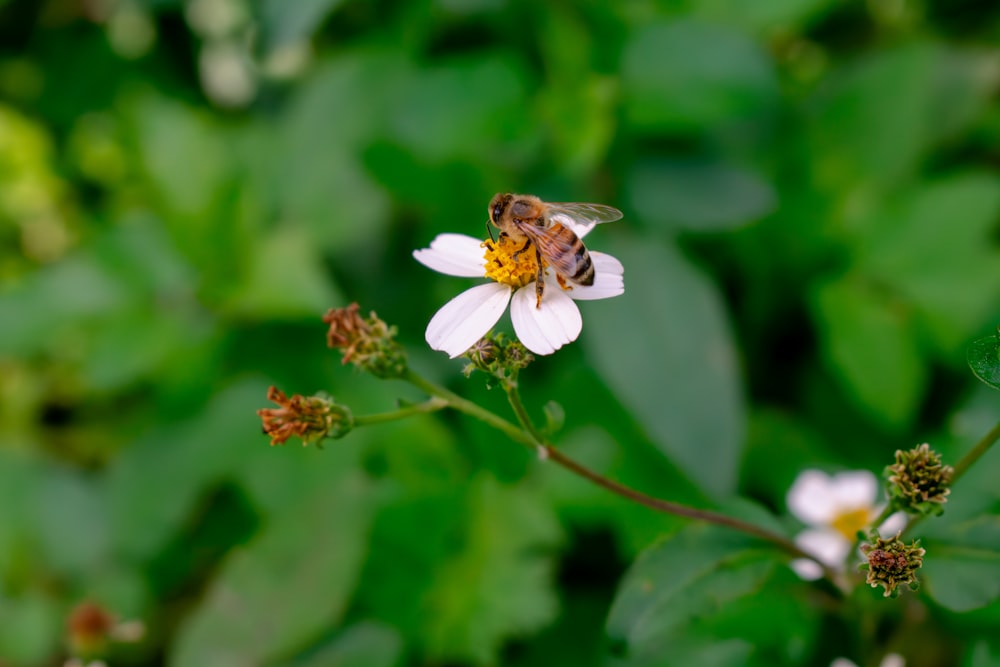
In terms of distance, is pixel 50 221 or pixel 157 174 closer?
pixel 157 174

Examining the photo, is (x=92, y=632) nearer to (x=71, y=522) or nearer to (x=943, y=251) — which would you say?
(x=71, y=522)

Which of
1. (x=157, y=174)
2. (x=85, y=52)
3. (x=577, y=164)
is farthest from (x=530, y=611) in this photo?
(x=85, y=52)

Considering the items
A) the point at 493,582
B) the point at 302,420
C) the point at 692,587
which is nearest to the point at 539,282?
the point at 302,420

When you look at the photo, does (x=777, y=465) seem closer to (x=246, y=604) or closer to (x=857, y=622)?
(x=857, y=622)

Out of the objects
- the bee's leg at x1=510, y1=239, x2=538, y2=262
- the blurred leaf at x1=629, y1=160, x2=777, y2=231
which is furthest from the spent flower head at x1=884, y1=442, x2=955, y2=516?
the blurred leaf at x1=629, y1=160, x2=777, y2=231

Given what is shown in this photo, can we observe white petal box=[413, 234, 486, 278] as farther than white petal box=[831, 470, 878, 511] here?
No

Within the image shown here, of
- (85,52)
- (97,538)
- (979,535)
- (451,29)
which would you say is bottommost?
(979,535)

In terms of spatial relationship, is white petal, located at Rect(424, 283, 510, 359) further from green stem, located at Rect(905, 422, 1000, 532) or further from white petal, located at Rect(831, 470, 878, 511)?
white petal, located at Rect(831, 470, 878, 511)
